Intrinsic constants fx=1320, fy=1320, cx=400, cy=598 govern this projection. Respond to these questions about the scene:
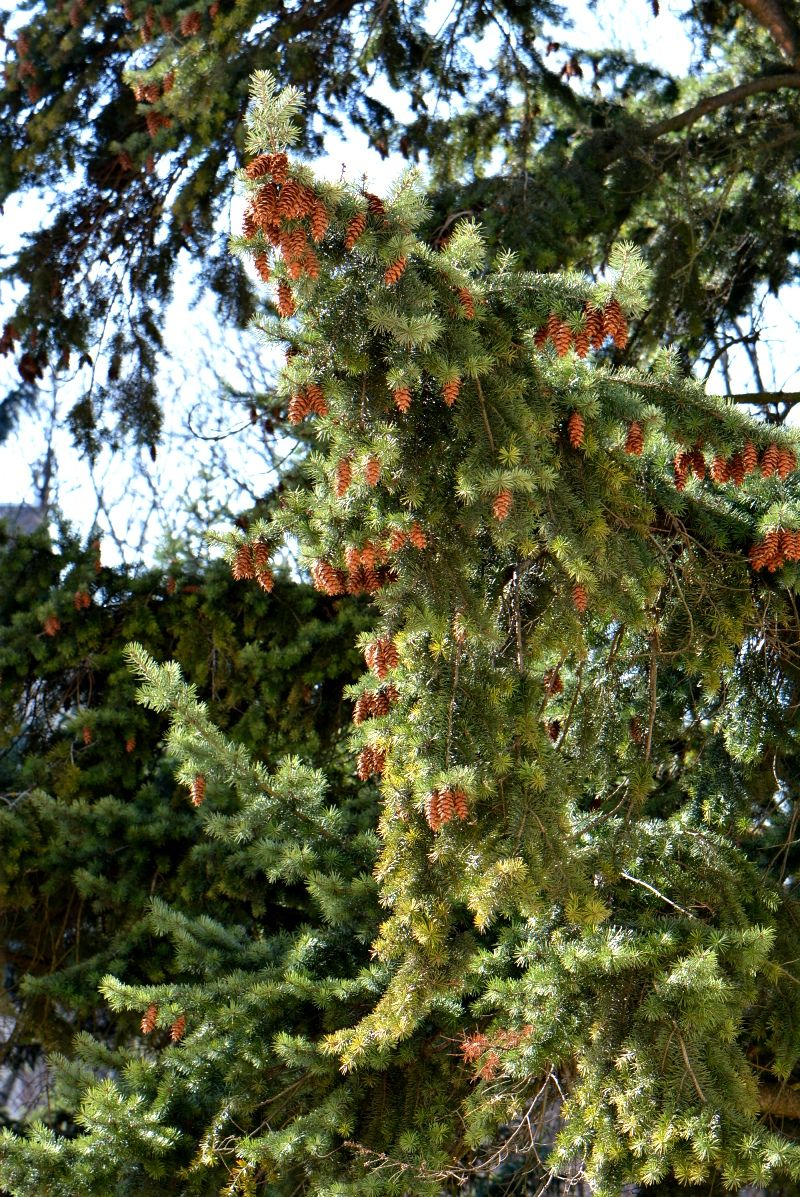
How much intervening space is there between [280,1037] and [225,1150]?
37cm

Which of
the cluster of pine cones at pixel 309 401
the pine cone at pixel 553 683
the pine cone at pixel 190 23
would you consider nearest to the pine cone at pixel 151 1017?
the pine cone at pixel 553 683

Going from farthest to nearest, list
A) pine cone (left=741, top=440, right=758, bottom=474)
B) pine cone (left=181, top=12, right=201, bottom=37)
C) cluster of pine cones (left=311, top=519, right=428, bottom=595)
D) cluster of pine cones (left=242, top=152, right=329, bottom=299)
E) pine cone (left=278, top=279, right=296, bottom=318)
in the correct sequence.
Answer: pine cone (left=181, top=12, right=201, bottom=37)
pine cone (left=741, top=440, right=758, bottom=474)
cluster of pine cones (left=311, top=519, right=428, bottom=595)
pine cone (left=278, top=279, right=296, bottom=318)
cluster of pine cones (left=242, top=152, right=329, bottom=299)

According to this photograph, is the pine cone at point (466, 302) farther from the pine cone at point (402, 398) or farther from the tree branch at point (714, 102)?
the tree branch at point (714, 102)

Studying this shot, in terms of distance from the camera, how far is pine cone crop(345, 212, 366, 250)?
7.72 ft

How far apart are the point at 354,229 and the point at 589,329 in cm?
57

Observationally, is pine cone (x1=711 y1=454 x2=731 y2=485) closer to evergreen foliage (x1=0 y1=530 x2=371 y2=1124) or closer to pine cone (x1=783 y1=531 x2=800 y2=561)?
pine cone (x1=783 y1=531 x2=800 y2=561)

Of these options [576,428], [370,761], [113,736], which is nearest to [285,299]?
[576,428]

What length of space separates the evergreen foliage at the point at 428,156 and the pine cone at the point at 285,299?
320 cm

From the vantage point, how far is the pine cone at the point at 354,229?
2354 mm

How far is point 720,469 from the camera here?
9.84 ft

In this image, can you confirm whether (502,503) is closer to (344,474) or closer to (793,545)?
(344,474)

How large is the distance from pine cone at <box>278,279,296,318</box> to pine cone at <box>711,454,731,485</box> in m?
1.07

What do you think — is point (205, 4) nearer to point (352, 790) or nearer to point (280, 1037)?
point (352, 790)

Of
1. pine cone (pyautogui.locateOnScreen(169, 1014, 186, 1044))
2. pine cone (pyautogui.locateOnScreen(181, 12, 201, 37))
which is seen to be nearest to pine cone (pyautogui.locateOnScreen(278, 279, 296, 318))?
pine cone (pyautogui.locateOnScreen(169, 1014, 186, 1044))
